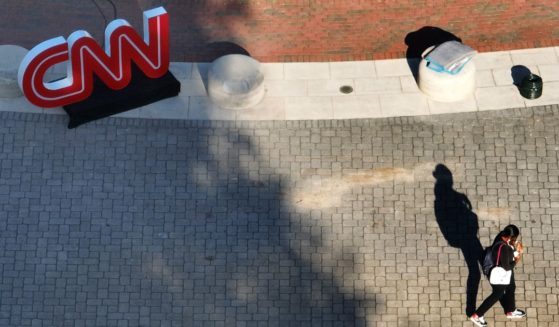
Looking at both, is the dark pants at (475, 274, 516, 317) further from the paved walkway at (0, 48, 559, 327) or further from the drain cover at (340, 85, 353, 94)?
the drain cover at (340, 85, 353, 94)

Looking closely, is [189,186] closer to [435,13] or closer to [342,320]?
[342,320]

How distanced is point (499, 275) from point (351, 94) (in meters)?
5.98

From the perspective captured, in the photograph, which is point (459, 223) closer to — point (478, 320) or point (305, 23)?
point (478, 320)

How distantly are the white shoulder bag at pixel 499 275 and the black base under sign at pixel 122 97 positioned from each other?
8044 mm

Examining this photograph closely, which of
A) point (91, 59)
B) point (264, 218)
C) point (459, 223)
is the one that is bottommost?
point (264, 218)

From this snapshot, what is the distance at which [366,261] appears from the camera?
18.1m

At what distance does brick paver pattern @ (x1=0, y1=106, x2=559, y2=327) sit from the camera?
57.6 ft

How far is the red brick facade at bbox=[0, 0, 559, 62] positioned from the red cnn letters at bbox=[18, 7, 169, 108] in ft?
6.88

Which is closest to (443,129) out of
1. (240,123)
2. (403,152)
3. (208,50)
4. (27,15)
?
(403,152)

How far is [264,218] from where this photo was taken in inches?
735

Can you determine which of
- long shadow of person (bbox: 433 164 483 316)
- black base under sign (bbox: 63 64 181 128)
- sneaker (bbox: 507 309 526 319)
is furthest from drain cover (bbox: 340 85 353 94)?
sneaker (bbox: 507 309 526 319)

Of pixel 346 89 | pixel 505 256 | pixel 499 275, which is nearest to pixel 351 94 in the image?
pixel 346 89

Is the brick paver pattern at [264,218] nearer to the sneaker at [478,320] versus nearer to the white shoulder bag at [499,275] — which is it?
the sneaker at [478,320]

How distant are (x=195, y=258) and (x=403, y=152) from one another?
4.92 metres
